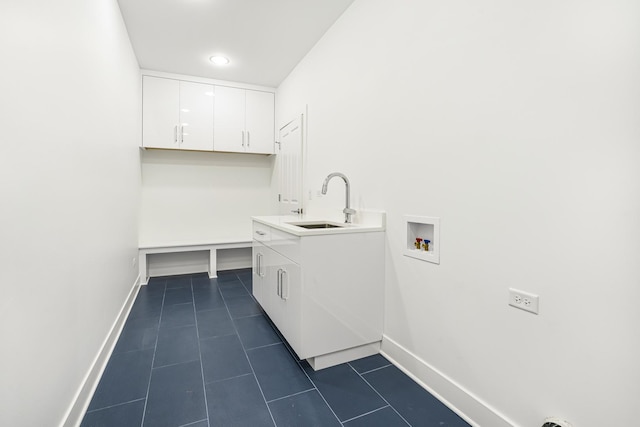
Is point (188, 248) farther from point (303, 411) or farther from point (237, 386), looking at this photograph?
point (303, 411)

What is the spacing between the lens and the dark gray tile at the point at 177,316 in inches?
99.1

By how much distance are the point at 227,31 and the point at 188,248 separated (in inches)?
97.0

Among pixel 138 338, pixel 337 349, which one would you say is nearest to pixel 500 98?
pixel 337 349

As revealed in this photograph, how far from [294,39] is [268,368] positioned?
2.85 meters

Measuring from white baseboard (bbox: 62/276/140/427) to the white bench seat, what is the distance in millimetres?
1109

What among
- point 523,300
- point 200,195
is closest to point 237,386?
point 523,300

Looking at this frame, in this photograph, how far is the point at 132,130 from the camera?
319 centimetres

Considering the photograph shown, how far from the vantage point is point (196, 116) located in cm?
387

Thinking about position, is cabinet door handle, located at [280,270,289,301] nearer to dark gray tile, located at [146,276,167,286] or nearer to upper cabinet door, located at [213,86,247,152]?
dark gray tile, located at [146,276,167,286]

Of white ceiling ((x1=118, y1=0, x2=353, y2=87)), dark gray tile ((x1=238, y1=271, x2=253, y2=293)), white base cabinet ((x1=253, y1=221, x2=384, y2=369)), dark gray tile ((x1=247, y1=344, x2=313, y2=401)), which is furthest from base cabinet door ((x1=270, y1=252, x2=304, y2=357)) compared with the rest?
white ceiling ((x1=118, y1=0, x2=353, y2=87))

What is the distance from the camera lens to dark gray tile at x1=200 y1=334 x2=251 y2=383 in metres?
1.81

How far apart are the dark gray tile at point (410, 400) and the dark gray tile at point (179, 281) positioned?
8.64 ft

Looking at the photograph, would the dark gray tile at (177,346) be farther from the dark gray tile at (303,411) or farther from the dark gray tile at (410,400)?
the dark gray tile at (410,400)

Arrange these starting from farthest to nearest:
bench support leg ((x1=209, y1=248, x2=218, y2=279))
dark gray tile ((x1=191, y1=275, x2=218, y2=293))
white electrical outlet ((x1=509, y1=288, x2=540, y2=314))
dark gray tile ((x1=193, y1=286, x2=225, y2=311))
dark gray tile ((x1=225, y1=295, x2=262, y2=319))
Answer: bench support leg ((x1=209, y1=248, x2=218, y2=279)), dark gray tile ((x1=191, y1=275, x2=218, y2=293)), dark gray tile ((x1=193, y1=286, x2=225, y2=311)), dark gray tile ((x1=225, y1=295, x2=262, y2=319)), white electrical outlet ((x1=509, y1=288, x2=540, y2=314))
